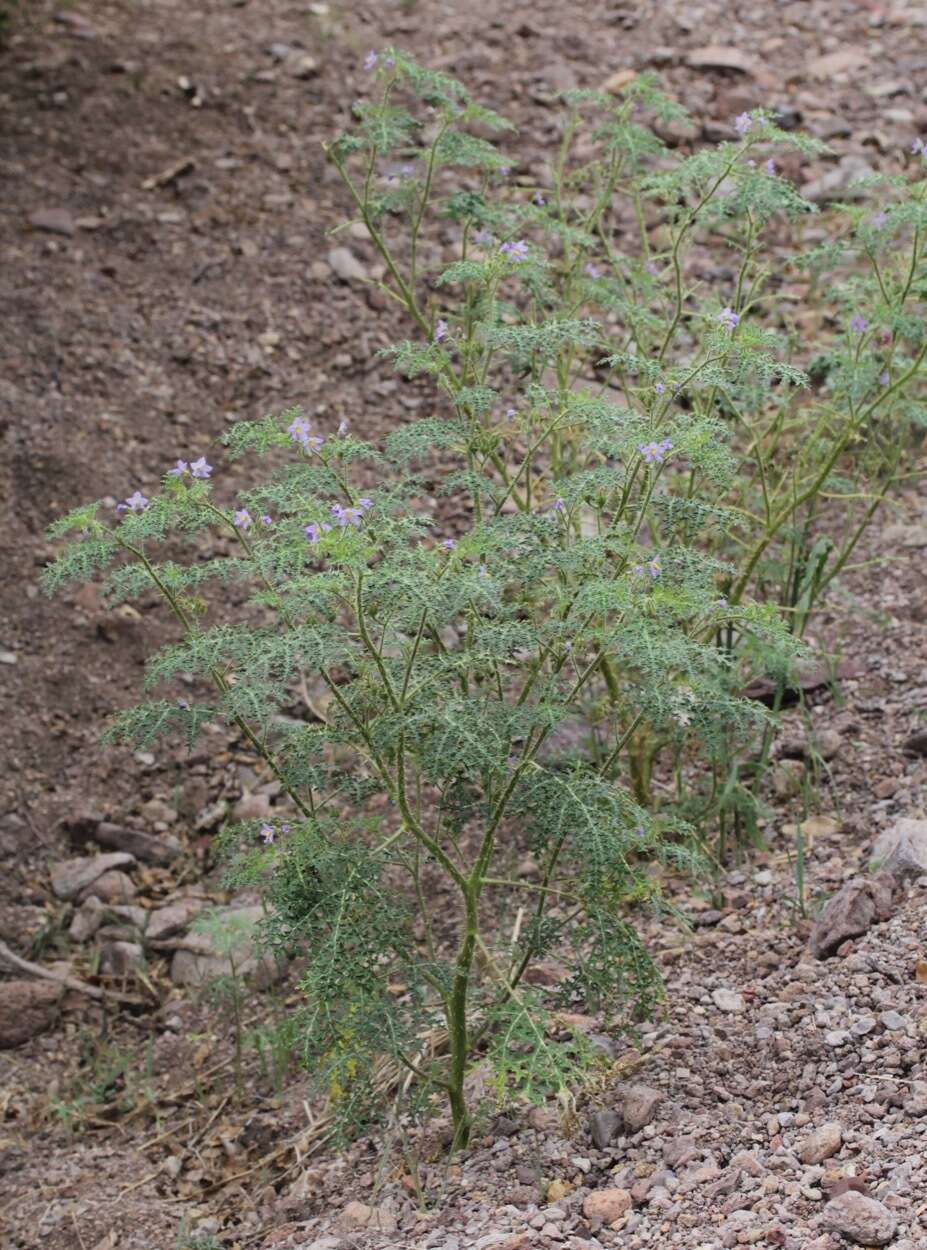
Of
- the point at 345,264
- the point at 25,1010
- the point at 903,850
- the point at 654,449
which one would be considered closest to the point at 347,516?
the point at 654,449

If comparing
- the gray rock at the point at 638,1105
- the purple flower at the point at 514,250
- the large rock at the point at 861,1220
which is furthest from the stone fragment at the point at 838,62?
the large rock at the point at 861,1220

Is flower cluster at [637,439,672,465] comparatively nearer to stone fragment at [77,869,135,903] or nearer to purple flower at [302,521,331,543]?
purple flower at [302,521,331,543]

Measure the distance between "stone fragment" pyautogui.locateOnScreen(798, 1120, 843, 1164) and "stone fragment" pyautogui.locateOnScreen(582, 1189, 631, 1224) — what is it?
305 mm

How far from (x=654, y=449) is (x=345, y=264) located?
3.16 metres

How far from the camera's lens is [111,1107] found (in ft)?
11.5

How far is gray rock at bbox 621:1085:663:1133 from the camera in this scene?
284cm

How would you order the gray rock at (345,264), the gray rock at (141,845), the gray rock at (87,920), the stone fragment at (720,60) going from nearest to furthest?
the gray rock at (87,920)
the gray rock at (141,845)
the gray rock at (345,264)
the stone fragment at (720,60)

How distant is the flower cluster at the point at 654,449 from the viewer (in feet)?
8.22

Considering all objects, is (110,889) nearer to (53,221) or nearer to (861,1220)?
(861,1220)

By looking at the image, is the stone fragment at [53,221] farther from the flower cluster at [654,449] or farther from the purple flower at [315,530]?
the flower cluster at [654,449]

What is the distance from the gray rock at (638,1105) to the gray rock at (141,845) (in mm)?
1625

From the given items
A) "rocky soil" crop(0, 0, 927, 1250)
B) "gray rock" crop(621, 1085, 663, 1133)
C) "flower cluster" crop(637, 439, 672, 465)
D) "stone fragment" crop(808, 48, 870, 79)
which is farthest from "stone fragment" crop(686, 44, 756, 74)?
"gray rock" crop(621, 1085, 663, 1133)

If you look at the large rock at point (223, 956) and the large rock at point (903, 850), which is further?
the large rock at point (223, 956)

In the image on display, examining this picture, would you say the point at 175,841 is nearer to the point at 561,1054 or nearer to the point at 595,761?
the point at 595,761
